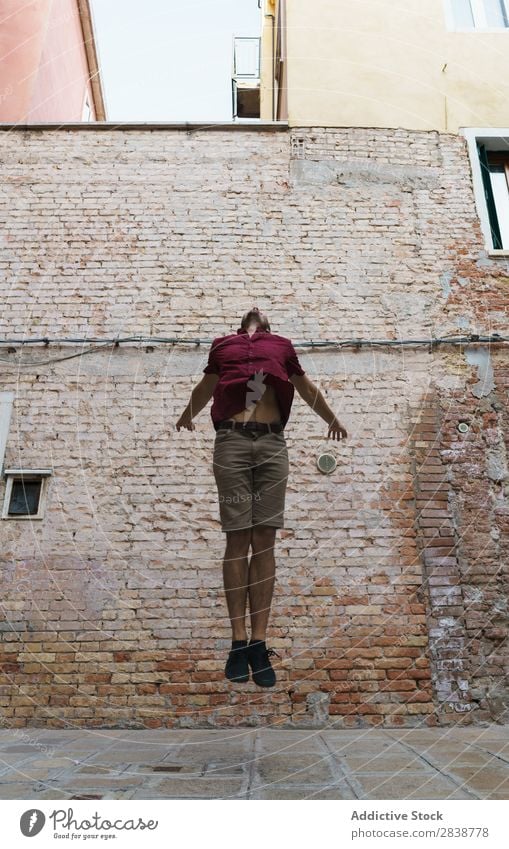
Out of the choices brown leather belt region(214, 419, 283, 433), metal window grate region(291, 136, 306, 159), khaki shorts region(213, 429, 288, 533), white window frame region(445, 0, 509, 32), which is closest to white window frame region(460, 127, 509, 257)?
white window frame region(445, 0, 509, 32)

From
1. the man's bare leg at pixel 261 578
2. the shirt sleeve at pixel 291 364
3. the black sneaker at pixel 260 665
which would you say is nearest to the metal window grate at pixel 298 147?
the shirt sleeve at pixel 291 364

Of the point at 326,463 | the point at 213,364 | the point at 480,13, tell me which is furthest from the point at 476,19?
the point at 213,364

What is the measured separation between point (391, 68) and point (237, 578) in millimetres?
4921

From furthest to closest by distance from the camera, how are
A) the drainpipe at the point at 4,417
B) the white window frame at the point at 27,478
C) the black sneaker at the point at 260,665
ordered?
the drainpipe at the point at 4,417 < the white window frame at the point at 27,478 < the black sneaker at the point at 260,665


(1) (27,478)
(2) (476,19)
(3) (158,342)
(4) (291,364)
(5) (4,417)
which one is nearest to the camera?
(4) (291,364)

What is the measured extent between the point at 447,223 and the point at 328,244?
3.26ft

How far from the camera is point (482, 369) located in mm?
4410

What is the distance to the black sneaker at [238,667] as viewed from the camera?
88.2 inches

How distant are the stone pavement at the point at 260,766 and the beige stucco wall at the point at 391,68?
15.1ft

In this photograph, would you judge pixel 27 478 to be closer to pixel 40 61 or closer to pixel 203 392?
pixel 203 392

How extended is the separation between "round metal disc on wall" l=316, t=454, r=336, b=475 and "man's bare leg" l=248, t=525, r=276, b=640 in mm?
1681

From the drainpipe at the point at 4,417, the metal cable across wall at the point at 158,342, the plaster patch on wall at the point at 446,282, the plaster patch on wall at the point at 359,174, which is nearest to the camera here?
the drainpipe at the point at 4,417

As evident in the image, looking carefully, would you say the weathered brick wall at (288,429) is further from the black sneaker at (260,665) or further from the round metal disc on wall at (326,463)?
the black sneaker at (260,665)

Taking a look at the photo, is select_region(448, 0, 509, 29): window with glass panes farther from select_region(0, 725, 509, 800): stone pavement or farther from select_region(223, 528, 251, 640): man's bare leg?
select_region(0, 725, 509, 800): stone pavement
